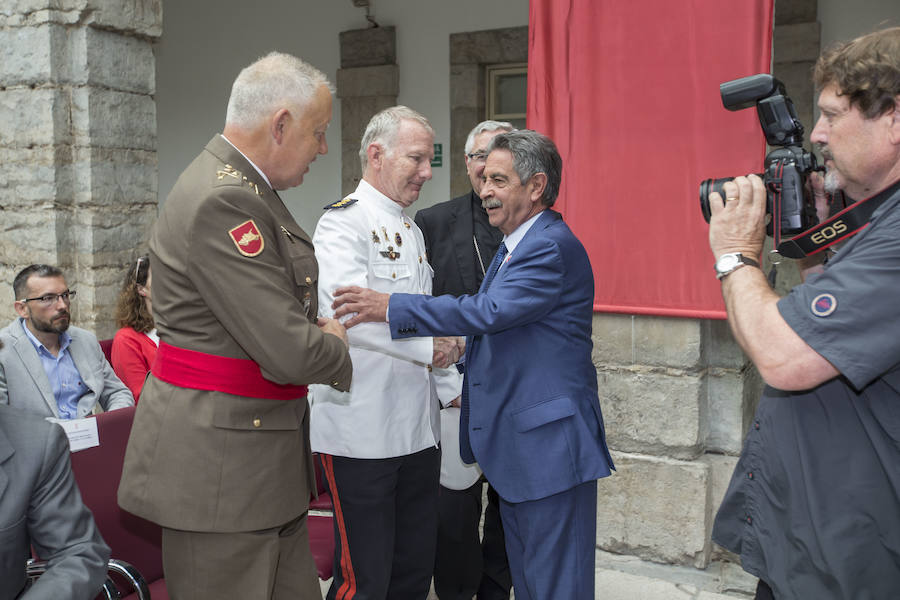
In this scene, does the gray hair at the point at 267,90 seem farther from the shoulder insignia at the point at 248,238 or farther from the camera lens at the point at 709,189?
the camera lens at the point at 709,189

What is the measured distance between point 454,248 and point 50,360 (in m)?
1.92

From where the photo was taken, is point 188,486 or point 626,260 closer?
point 188,486

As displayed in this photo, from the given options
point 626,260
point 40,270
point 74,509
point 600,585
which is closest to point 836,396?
point 74,509

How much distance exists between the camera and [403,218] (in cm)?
277

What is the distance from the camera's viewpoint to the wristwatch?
59.4 inches

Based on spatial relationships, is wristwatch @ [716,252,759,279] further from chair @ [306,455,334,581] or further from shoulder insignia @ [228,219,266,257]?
chair @ [306,455,334,581]

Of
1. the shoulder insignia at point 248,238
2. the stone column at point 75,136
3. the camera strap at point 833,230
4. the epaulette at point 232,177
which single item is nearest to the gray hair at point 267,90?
the epaulette at point 232,177

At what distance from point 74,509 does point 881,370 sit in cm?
154

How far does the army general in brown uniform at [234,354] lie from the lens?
5.62 ft

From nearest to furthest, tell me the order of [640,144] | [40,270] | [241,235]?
[241,235] < [640,144] < [40,270]

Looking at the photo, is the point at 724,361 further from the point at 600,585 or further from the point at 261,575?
the point at 261,575

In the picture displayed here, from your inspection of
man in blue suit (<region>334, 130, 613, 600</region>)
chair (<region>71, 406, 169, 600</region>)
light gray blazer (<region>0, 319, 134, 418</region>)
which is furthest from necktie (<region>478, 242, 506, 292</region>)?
light gray blazer (<region>0, 319, 134, 418</region>)

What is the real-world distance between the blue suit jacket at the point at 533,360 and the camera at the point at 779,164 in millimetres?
662

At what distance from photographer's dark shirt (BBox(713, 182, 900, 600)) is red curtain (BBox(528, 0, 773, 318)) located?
1.76 metres
